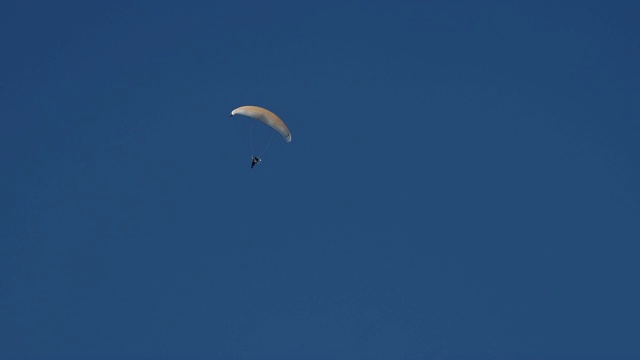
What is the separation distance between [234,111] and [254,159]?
3.93m

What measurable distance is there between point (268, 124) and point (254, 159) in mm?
3066

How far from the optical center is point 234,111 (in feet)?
515

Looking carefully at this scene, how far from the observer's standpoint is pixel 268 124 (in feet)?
517

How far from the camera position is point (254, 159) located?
16000 cm

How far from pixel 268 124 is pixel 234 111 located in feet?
5.91
